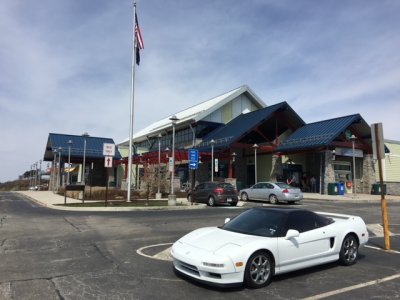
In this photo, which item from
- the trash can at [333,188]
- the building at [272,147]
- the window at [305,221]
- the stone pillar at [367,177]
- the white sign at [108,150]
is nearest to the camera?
the window at [305,221]

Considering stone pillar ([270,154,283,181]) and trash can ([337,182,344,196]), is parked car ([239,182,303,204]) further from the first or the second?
stone pillar ([270,154,283,181])

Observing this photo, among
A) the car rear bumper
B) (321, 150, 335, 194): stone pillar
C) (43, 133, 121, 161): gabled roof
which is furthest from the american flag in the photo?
(43, 133, 121, 161): gabled roof

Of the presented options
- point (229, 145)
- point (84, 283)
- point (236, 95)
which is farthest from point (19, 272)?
point (236, 95)

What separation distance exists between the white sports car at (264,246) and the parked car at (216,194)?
1500cm

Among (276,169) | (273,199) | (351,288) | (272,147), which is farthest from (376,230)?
(272,147)

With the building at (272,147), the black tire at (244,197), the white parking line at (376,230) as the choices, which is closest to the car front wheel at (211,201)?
the black tire at (244,197)

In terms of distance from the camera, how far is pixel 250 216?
758 cm

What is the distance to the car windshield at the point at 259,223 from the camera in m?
6.90

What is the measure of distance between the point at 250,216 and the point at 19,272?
4.46m

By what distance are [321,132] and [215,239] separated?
30801 millimetres

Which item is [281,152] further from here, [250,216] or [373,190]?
[250,216]

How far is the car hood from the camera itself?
6.33 meters

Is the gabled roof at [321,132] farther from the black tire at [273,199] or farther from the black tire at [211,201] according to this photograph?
the black tire at [211,201]

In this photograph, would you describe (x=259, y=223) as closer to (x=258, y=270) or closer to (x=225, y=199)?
(x=258, y=270)
